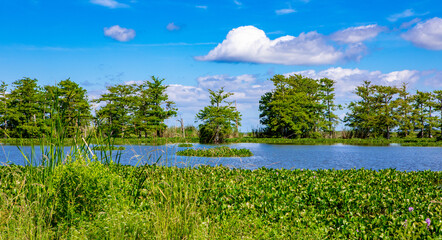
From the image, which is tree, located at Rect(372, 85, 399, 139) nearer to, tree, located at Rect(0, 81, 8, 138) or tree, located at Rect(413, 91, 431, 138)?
tree, located at Rect(413, 91, 431, 138)

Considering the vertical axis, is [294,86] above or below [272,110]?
above

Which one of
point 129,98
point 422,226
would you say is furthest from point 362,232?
point 129,98

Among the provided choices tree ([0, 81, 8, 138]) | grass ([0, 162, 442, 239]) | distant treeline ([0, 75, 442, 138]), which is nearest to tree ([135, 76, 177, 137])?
distant treeline ([0, 75, 442, 138])

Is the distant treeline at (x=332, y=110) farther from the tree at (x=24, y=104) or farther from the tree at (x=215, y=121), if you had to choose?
the tree at (x=24, y=104)

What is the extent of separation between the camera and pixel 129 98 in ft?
122

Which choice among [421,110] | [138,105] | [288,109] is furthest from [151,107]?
[421,110]

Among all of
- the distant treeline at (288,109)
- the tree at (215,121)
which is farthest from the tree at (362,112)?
the tree at (215,121)

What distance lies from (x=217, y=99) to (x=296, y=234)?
29403 mm

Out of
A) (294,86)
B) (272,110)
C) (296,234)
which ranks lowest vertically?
(296,234)

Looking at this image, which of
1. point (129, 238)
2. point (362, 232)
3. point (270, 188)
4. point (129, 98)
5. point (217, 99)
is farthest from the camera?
point (129, 98)

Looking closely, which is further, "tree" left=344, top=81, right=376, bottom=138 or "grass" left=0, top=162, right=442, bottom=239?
"tree" left=344, top=81, right=376, bottom=138

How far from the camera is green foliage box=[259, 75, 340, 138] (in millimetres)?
39781

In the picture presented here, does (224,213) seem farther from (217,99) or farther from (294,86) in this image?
(294,86)

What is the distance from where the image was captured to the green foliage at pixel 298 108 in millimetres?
39781
